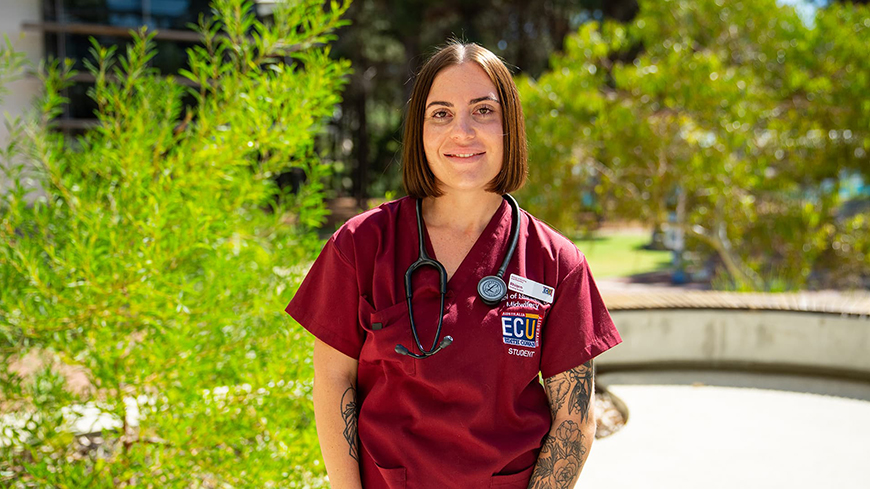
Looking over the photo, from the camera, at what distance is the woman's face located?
1606 mm

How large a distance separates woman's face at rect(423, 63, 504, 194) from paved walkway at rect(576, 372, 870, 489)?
2.93 metres

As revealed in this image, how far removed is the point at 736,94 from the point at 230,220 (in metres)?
7.52

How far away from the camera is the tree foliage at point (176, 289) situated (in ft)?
8.23

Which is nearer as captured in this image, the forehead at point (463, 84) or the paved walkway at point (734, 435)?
the forehead at point (463, 84)

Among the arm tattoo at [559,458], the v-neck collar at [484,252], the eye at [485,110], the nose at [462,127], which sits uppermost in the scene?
the eye at [485,110]

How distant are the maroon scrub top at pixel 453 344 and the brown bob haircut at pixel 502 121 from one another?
11 centimetres

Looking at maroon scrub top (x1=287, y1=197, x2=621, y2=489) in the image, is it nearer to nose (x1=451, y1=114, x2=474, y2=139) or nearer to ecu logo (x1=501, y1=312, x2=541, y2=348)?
ecu logo (x1=501, y1=312, x2=541, y2=348)

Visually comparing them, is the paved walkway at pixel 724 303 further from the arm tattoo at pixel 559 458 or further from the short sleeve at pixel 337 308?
the short sleeve at pixel 337 308

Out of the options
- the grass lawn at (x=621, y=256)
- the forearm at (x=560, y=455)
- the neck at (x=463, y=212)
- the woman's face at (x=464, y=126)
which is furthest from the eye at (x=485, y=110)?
the grass lawn at (x=621, y=256)

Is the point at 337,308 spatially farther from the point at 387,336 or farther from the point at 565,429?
the point at 565,429

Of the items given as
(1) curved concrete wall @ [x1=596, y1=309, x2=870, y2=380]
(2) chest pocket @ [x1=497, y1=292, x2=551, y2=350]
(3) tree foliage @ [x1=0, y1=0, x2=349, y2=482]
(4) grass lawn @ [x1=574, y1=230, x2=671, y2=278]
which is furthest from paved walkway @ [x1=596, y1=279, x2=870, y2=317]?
(4) grass lawn @ [x1=574, y1=230, x2=671, y2=278]

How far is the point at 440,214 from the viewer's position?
174cm

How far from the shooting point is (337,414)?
5.41 feet

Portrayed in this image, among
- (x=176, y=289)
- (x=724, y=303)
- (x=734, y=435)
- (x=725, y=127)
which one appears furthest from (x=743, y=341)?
(x=176, y=289)
